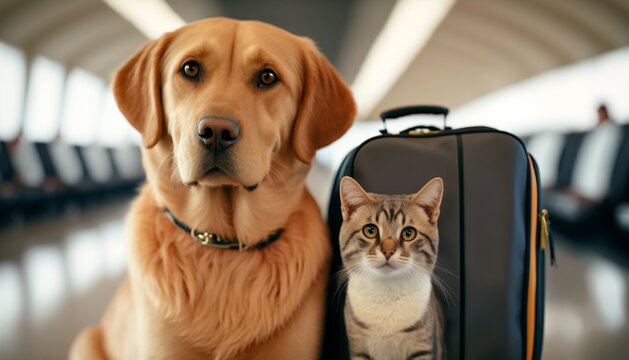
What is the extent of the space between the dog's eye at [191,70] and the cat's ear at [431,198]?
0.61 meters

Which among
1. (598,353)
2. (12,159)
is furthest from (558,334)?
(12,159)

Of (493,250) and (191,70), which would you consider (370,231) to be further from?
(191,70)

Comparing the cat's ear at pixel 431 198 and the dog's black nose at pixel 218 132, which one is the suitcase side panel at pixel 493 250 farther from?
the dog's black nose at pixel 218 132

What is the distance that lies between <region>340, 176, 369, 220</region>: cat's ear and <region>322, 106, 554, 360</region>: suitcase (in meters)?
0.09

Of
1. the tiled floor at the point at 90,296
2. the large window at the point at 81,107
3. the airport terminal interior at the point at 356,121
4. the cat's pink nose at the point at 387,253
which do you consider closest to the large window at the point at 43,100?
the airport terminal interior at the point at 356,121

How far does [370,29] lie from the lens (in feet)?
26.6

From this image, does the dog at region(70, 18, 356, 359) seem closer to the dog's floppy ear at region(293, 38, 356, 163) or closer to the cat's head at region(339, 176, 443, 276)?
the dog's floppy ear at region(293, 38, 356, 163)

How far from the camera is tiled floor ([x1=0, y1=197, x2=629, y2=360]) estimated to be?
1.72 meters

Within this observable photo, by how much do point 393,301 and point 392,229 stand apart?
153 millimetres

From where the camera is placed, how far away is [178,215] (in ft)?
3.17

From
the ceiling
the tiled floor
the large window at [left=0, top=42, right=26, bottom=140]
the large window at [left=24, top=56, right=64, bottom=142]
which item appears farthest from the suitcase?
the large window at [left=24, top=56, right=64, bottom=142]

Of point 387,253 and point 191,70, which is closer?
point 387,253

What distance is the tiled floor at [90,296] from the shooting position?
172 centimetres

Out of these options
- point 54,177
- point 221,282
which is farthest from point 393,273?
point 54,177
